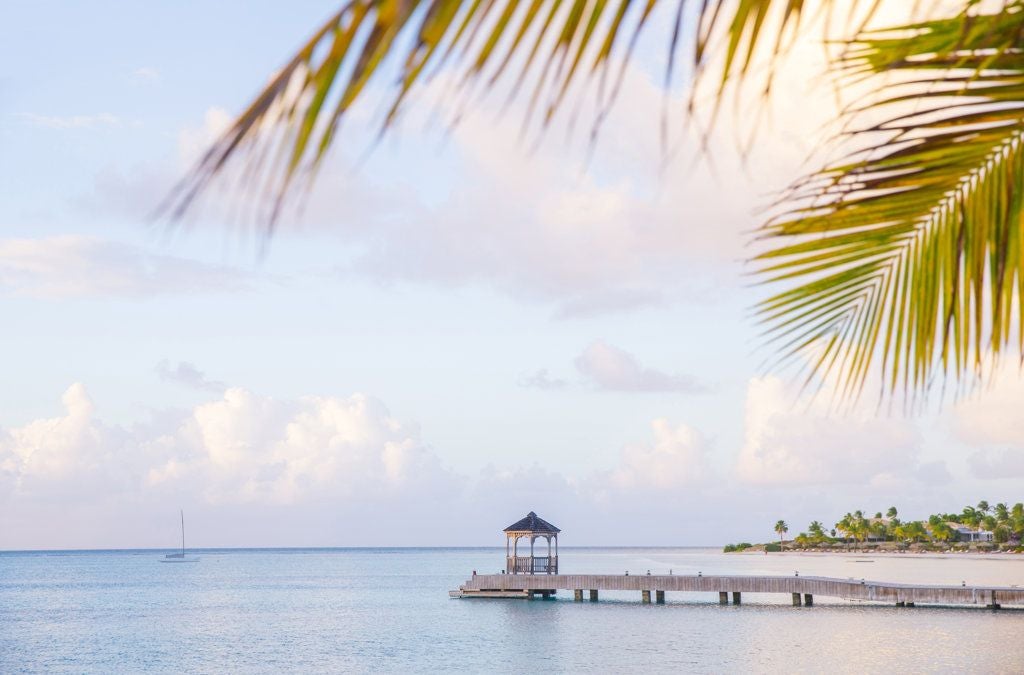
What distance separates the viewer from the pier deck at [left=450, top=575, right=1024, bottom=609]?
145ft

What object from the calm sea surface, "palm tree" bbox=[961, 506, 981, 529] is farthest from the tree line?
the calm sea surface

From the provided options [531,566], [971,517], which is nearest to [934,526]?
[971,517]

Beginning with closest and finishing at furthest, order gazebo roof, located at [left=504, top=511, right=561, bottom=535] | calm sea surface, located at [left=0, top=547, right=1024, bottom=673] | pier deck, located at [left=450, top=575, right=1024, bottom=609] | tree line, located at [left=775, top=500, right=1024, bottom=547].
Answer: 1. calm sea surface, located at [left=0, top=547, right=1024, bottom=673]
2. pier deck, located at [left=450, top=575, right=1024, bottom=609]
3. gazebo roof, located at [left=504, top=511, right=561, bottom=535]
4. tree line, located at [left=775, top=500, right=1024, bottom=547]

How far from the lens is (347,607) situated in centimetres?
7262

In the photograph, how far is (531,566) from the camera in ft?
179

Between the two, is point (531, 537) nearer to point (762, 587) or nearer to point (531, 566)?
point (531, 566)

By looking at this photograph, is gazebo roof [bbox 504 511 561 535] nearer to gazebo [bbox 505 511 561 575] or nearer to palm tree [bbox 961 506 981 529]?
gazebo [bbox 505 511 561 575]

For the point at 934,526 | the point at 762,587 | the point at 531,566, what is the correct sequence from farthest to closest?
the point at 934,526 → the point at 531,566 → the point at 762,587

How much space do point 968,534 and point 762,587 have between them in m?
140

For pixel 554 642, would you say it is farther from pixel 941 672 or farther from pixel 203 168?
pixel 203 168

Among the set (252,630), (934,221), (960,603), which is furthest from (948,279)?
(252,630)

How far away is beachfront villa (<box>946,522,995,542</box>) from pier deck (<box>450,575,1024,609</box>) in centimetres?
13058

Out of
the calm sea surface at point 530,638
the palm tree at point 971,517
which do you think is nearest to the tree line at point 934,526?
the palm tree at point 971,517

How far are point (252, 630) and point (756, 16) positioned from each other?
59663 millimetres
